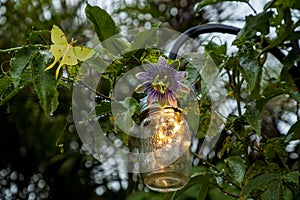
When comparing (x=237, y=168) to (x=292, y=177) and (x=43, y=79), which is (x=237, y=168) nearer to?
(x=292, y=177)

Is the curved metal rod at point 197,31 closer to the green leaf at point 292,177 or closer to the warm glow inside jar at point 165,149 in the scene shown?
the warm glow inside jar at point 165,149

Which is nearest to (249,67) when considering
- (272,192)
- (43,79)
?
(272,192)

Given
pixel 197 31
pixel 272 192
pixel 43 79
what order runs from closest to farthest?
pixel 43 79, pixel 272 192, pixel 197 31

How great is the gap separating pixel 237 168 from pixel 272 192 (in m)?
0.10

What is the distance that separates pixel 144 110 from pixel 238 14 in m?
1.06

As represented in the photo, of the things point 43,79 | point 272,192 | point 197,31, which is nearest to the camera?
point 43,79

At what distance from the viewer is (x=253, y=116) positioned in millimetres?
721

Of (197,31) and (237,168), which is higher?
(197,31)

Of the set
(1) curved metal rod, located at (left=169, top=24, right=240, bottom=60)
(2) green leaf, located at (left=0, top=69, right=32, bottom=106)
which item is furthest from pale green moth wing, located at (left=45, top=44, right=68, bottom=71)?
(1) curved metal rod, located at (left=169, top=24, right=240, bottom=60)

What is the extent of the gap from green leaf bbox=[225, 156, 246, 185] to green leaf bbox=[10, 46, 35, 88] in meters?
0.37

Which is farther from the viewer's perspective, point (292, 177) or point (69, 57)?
point (292, 177)

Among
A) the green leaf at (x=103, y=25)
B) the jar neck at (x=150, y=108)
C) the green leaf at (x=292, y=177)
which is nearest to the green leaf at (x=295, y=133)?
the green leaf at (x=292, y=177)

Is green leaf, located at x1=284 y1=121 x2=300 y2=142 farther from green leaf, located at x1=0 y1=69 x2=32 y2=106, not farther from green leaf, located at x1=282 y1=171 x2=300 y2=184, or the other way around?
green leaf, located at x1=0 y1=69 x2=32 y2=106

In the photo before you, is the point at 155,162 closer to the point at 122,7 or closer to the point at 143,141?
the point at 143,141
